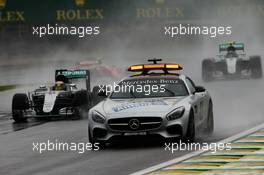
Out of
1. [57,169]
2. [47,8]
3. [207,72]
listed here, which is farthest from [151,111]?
[47,8]

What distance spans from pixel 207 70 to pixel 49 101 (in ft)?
39.7

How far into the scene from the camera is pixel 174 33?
44000mm

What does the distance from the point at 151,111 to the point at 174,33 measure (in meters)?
30.2

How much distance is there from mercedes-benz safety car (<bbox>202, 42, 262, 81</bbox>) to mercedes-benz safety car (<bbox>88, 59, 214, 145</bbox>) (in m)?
16.9

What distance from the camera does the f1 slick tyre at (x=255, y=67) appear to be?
3206 centimetres

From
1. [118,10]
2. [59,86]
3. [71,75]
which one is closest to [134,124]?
[59,86]

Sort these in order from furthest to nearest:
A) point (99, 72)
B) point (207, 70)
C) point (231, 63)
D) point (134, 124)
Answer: point (99, 72) < point (207, 70) < point (231, 63) < point (134, 124)

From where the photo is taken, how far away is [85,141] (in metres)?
15.8

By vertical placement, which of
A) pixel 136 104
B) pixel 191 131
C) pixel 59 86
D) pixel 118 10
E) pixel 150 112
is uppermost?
pixel 118 10

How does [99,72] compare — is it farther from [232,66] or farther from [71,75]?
[71,75]

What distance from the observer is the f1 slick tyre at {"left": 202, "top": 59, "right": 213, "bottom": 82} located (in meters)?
32.6

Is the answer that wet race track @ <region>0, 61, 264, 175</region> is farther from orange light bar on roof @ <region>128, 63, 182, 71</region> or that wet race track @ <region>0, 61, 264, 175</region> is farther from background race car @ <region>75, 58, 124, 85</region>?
background race car @ <region>75, 58, 124, 85</region>

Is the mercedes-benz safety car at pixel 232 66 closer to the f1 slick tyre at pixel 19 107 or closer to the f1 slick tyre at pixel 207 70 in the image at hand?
the f1 slick tyre at pixel 207 70

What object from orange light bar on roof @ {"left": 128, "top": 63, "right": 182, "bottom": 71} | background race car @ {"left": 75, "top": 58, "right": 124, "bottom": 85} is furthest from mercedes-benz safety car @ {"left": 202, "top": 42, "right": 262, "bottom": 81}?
orange light bar on roof @ {"left": 128, "top": 63, "right": 182, "bottom": 71}
